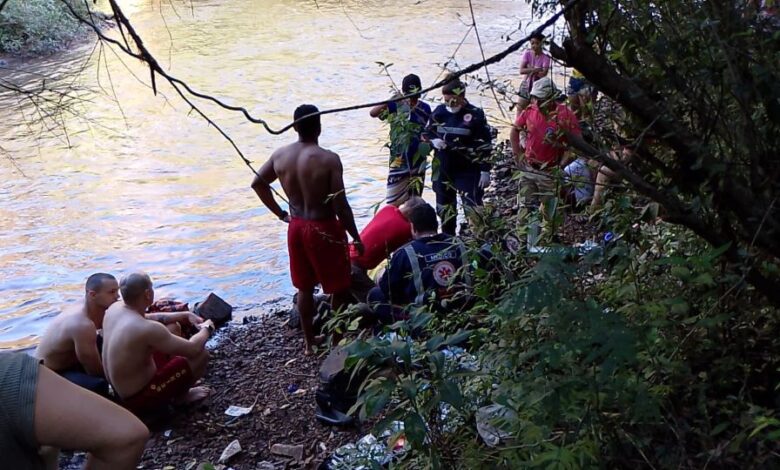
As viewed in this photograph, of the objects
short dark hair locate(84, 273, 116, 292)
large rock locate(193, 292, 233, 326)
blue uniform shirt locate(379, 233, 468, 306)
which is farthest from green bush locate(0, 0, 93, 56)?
blue uniform shirt locate(379, 233, 468, 306)

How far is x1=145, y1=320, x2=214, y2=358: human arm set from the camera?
5.09 meters

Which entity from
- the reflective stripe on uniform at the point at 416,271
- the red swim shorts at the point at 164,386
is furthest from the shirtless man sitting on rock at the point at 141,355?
the reflective stripe on uniform at the point at 416,271

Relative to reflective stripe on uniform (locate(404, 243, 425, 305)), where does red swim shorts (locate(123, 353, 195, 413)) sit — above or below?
below

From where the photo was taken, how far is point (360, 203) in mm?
10008

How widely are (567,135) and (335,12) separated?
22.9 meters

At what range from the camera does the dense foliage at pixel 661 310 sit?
94.7 inches

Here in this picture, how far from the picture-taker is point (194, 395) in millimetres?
5488

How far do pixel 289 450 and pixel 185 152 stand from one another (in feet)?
29.8

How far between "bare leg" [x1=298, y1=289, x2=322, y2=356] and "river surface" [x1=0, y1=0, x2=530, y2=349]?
95 cm

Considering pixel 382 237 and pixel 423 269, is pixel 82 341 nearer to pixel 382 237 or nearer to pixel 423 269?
pixel 382 237

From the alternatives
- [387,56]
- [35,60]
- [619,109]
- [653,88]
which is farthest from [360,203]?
[35,60]

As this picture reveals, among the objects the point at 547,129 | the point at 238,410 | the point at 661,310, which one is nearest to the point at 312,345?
the point at 238,410

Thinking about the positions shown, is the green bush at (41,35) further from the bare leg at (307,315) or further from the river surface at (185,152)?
A: the bare leg at (307,315)

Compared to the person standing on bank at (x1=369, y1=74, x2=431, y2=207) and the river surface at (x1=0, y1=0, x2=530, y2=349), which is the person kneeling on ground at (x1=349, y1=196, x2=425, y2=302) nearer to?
the person standing on bank at (x1=369, y1=74, x2=431, y2=207)
